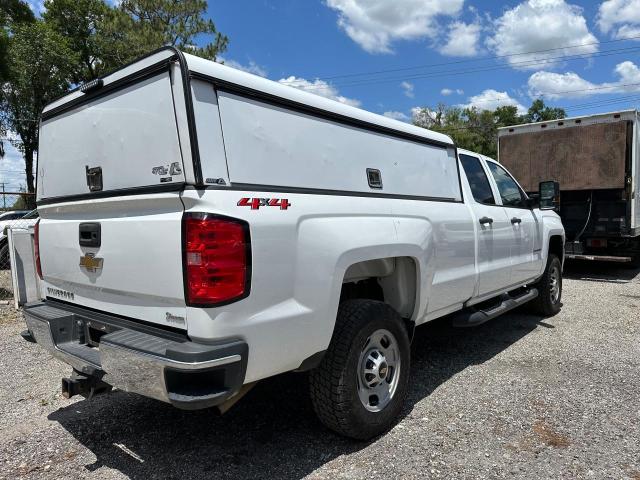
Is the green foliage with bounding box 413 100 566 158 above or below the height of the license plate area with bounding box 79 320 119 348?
above

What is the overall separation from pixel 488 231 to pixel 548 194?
5.74 ft

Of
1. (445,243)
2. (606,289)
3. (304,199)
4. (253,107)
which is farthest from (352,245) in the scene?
(606,289)

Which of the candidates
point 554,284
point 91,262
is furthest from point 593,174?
point 91,262

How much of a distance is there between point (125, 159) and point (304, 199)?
105cm

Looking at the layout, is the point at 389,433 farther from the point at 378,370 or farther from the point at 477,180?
the point at 477,180

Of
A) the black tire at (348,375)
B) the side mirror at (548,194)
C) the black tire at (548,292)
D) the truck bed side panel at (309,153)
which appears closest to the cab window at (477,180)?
the truck bed side panel at (309,153)

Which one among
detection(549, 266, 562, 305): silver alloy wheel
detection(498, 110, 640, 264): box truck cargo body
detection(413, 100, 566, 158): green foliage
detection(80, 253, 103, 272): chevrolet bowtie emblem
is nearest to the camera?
detection(80, 253, 103, 272): chevrolet bowtie emblem

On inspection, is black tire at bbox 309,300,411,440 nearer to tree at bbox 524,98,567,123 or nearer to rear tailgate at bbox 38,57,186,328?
rear tailgate at bbox 38,57,186,328

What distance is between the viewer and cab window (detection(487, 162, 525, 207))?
5543mm

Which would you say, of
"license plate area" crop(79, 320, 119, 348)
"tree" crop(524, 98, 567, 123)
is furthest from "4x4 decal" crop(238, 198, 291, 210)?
"tree" crop(524, 98, 567, 123)

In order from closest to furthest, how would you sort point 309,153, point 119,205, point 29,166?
point 119,205 < point 309,153 < point 29,166

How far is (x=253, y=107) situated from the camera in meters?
2.73

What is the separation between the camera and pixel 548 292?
671cm

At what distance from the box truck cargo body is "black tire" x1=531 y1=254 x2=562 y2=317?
3.81m
